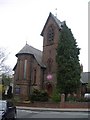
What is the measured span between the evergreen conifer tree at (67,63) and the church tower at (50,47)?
5.32 meters

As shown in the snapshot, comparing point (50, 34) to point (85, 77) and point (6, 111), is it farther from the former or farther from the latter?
point (6, 111)

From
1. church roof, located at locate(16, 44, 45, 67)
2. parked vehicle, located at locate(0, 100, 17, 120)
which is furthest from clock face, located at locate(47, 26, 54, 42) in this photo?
parked vehicle, located at locate(0, 100, 17, 120)

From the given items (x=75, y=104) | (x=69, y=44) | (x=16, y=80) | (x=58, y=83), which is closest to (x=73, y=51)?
(x=69, y=44)

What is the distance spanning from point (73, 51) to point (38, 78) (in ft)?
32.8

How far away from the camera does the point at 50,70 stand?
187 feet

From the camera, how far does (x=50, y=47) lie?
191ft

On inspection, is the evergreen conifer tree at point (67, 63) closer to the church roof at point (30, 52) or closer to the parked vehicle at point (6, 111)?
the church roof at point (30, 52)

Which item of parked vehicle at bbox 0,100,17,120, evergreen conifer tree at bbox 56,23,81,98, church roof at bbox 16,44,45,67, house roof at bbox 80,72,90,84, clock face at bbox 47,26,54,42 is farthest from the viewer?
house roof at bbox 80,72,90,84

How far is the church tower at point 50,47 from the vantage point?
5656 centimetres

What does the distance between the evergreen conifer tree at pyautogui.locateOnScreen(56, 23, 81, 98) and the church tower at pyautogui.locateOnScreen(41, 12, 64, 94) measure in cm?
532

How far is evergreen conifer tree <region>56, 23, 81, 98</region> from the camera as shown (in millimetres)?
49219

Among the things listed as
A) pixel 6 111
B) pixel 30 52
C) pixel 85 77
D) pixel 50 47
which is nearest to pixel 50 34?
pixel 50 47

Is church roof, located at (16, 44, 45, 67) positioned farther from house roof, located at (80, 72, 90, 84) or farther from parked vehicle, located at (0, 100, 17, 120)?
parked vehicle, located at (0, 100, 17, 120)

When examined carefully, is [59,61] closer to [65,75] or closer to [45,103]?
[65,75]
